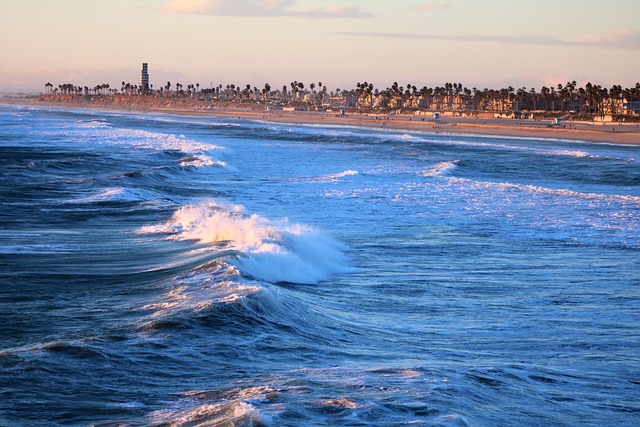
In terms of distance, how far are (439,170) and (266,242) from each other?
83.5 feet

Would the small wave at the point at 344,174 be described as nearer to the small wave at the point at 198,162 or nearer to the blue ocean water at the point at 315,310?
the small wave at the point at 198,162

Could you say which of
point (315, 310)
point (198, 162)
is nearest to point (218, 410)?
point (315, 310)

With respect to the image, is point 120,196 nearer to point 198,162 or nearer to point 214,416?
point 198,162

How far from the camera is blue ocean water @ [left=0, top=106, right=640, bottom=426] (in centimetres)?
802

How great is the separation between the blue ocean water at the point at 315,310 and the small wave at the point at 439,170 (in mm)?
11286

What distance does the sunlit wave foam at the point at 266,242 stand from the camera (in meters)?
14.7

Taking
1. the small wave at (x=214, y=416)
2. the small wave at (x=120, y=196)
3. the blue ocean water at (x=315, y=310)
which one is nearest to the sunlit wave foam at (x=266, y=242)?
the blue ocean water at (x=315, y=310)

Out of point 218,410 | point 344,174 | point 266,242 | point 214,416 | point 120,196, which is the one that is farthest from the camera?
point 344,174

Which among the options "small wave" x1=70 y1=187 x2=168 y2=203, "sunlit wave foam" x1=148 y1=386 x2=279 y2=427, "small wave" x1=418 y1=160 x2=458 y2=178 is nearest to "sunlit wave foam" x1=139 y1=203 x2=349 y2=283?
"small wave" x1=70 y1=187 x2=168 y2=203

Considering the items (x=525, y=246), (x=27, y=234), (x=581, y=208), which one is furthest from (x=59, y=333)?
(x=581, y=208)

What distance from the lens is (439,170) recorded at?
40.9 metres

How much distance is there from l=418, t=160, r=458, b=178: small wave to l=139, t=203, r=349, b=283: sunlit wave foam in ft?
61.9

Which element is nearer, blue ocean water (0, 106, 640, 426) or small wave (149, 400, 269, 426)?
small wave (149, 400, 269, 426)

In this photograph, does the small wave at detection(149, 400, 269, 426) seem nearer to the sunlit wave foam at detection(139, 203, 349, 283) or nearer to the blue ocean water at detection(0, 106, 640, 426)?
the blue ocean water at detection(0, 106, 640, 426)
